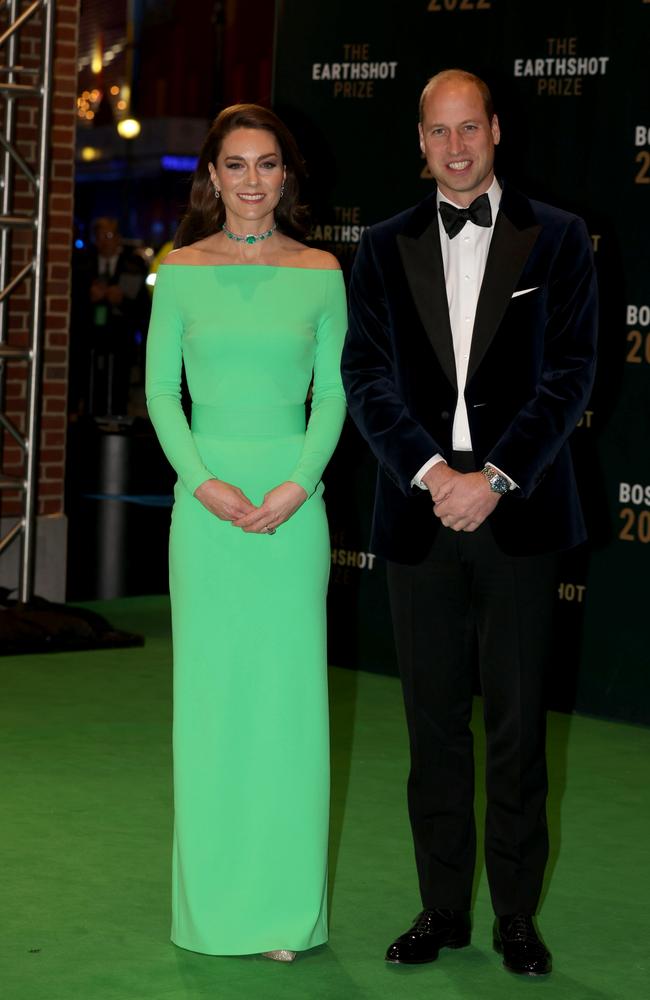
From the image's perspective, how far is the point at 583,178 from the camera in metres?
6.67

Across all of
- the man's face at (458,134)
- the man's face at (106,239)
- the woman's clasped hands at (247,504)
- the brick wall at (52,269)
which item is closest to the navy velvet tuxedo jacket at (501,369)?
the man's face at (458,134)

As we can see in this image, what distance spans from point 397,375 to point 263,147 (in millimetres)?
601

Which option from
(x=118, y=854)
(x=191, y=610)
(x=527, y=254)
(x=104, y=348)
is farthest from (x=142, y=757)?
(x=104, y=348)

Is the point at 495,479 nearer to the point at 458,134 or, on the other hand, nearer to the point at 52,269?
the point at 458,134

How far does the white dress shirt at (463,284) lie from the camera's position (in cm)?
361

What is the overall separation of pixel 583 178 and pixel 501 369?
10.9 feet

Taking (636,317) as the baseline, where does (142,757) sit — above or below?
below

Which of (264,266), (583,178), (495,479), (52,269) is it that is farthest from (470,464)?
(52,269)

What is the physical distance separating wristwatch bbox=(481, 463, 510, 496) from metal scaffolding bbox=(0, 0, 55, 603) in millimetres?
4645

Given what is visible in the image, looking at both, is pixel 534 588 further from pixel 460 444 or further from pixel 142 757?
pixel 142 757

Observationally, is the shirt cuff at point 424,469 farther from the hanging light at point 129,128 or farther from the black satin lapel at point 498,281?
the hanging light at point 129,128

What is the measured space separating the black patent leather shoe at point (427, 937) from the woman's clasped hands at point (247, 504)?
1.01 metres

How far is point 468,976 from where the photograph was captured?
371 centimetres

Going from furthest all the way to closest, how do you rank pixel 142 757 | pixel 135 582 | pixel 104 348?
1. pixel 104 348
2. pixel 135 582
3. pixel 142 757
